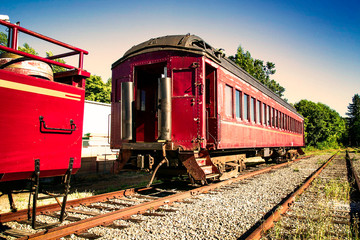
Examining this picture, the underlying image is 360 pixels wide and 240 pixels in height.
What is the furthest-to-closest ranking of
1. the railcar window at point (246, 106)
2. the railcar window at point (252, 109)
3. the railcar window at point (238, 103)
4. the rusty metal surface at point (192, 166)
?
the railcar window at point (252, 109)
the railcar window at point (246, 106)
the railcar window at point (238, 103)
the rusty metal surface at point (192, 166)

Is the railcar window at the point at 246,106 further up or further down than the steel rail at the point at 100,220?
further up

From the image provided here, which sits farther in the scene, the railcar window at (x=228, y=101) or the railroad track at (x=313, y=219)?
the railcar window at (x=228, y=101)

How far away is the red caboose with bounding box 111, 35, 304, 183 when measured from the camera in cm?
596

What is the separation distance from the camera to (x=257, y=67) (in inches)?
1662

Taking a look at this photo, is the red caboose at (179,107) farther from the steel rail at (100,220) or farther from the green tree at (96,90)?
the green tree at (96,90)

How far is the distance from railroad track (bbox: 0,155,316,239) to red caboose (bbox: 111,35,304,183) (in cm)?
59

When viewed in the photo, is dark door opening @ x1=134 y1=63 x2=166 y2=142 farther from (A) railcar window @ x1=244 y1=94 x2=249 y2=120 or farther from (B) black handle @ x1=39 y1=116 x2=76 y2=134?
(B) black handle @ x1=39 y1=116 x2=76 y2=134

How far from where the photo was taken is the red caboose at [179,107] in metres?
5.96

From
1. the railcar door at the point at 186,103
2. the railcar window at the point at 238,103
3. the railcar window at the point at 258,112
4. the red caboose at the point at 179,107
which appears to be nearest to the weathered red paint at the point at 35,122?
the red caboose at the point at 179,107

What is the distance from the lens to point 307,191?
6.39 meters

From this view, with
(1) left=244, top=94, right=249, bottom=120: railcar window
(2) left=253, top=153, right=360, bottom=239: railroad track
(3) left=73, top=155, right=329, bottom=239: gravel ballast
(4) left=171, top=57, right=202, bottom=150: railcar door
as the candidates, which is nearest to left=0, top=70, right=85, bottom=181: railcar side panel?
(3) left=73, top=155, right=329, bottom=239: gravel ballast

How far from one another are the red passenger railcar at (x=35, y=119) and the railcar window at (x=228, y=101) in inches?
176

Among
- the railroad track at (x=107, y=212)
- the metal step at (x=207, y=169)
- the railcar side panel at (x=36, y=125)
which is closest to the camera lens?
the railcar side panel at (x=36, y=125)

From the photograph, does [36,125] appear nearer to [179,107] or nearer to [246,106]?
[179,107]
